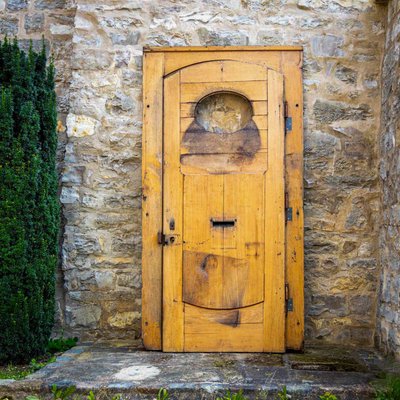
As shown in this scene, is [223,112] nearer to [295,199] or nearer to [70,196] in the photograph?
[295,199]

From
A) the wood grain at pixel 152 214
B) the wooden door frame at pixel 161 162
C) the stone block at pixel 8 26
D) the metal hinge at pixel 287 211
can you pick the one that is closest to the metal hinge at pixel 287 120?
the wooden door frame at pixel 161 162

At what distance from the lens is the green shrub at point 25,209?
3.62 metres

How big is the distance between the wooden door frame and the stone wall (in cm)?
59

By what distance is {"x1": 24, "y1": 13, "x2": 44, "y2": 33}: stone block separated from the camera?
15.0 ft

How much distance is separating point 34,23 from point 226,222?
235cm

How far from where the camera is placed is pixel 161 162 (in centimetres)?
407

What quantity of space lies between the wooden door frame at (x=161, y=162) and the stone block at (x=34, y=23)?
108 cm

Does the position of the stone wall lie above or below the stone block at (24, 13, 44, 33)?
below

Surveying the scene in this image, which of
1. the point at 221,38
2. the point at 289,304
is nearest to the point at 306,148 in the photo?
the point at 221,38

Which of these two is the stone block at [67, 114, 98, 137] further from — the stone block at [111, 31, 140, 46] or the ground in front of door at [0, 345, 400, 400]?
the ground in front of door at [0, 345, 400, 400]

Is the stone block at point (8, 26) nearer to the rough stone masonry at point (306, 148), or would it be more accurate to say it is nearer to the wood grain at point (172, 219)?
the rough stone masonry at point (306, 148)

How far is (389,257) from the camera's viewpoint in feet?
12.5

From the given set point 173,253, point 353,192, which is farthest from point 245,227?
point 353,192

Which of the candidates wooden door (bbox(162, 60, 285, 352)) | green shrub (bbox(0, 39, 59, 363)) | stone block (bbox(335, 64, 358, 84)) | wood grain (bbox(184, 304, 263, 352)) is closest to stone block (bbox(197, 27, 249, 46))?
wooden door (bbox(162, 60, 285, 352))
